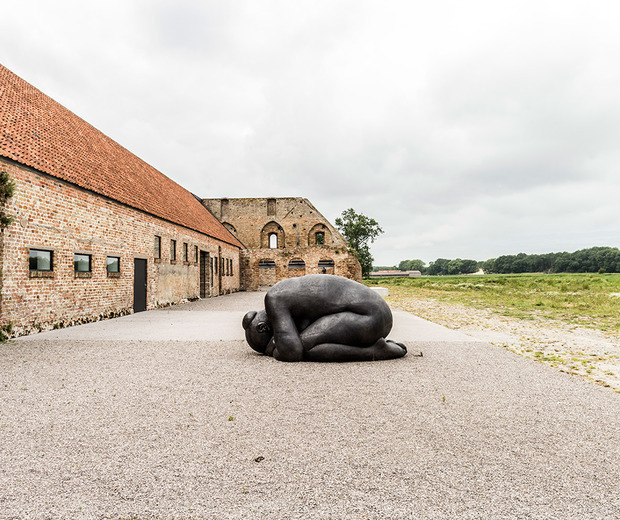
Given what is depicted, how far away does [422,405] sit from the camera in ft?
11.9

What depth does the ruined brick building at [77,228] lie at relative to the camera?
8.26m

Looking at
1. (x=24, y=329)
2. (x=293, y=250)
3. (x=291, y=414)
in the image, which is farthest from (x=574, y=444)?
(x=293, y=250)

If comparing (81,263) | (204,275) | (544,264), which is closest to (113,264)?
(81,263)

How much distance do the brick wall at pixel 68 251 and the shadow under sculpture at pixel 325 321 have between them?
6.33 metres

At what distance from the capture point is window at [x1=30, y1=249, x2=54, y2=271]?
8630 millimetres

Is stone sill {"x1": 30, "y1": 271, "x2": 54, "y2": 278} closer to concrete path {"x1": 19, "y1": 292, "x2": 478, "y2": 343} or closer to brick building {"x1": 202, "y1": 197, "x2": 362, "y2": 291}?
concrete path {"x1": 19, "y1": 292, "x2": 478, "y2": 343}

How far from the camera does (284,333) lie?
5.51m

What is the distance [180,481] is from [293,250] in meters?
28.6

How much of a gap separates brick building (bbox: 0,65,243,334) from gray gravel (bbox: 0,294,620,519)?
4.09m

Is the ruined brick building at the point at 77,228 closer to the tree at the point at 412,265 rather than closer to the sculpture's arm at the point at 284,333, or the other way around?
the sculpture's arm at the point at 284,333

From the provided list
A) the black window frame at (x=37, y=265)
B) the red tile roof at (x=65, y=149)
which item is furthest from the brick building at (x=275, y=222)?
the black window frame at (x=37, y=265)

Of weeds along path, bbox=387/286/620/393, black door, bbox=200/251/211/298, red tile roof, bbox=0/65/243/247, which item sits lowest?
weeds along path, bbox=387/286/620/393

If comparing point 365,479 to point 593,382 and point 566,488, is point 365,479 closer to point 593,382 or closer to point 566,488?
point 566,488

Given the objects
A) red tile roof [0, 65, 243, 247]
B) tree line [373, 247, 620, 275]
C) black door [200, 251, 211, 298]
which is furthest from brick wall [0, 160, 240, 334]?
tree line [373, 247, 620, 275]
